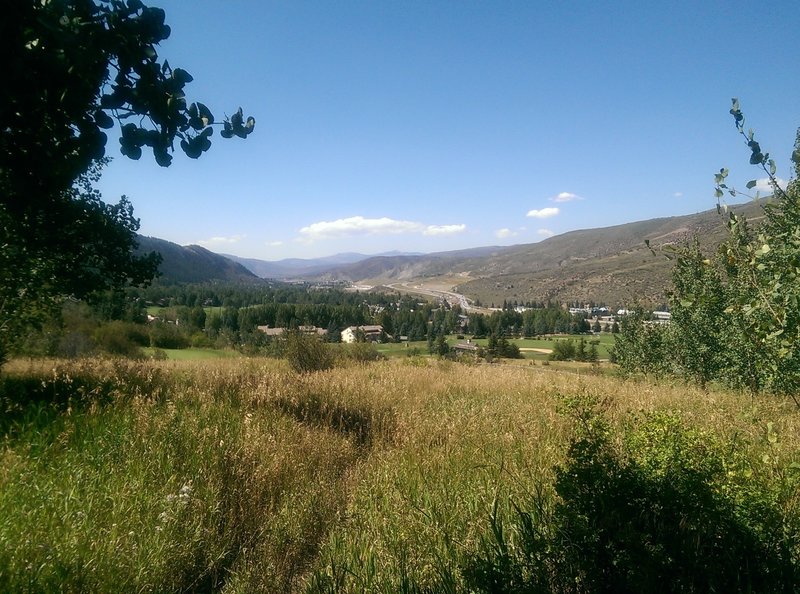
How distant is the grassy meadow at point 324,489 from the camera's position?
2.40 m

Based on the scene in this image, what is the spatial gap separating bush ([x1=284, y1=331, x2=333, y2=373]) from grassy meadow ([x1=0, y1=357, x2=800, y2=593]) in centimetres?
709

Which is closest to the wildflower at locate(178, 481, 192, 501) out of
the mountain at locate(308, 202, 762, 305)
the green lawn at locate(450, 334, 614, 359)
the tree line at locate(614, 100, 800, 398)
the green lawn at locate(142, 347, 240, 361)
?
the tree line at locate(614, 100, 800, 398)

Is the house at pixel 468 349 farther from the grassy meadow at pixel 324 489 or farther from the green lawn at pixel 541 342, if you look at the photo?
the grassy meadow at pixel 324 489

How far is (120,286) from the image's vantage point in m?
8.88

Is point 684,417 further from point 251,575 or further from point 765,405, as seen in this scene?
point 251,575

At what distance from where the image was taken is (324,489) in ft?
11.6

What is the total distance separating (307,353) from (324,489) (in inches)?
375

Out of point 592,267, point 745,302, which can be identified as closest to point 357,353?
point 745,302

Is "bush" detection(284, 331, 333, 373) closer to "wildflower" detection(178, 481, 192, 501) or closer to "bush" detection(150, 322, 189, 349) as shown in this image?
"wildflower" detection(178, 481, 192, 501)

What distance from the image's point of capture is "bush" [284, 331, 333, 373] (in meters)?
12.6

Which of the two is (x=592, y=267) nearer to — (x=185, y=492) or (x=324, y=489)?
(x=324, y=489)

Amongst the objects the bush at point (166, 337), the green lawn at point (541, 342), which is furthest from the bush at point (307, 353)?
the green lawn at point (541, 342)

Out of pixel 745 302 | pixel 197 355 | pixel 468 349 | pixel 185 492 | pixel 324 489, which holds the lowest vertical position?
pixel 468 349

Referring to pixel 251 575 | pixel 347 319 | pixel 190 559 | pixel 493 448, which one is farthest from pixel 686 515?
pixel 347 319
